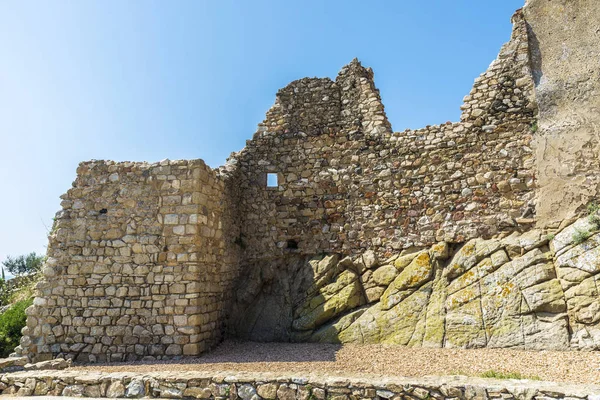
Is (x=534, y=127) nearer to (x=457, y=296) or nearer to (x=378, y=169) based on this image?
(x=378, y=169)

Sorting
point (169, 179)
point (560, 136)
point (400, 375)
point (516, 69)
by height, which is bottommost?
point (400, 375)

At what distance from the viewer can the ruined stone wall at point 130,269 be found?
27.2ft

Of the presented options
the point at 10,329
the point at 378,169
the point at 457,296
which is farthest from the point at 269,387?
the point at 10,329

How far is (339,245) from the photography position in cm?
1014

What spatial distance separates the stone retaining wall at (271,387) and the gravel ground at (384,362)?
63cm

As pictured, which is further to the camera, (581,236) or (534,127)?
(534,127)

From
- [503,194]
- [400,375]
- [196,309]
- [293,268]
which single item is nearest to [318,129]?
[293,268]

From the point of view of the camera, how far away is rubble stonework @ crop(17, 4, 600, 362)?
7.99 m

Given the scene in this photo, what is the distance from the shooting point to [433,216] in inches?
372

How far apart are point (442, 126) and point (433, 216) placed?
2231mm

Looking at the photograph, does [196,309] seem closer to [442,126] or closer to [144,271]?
[144,271]

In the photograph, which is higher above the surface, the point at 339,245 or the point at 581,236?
the point at 339,245

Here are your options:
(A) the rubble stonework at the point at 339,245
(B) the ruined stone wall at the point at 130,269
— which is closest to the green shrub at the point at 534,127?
(A) the rubble stonework at the point at 339,245

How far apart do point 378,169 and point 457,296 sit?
3540mm
